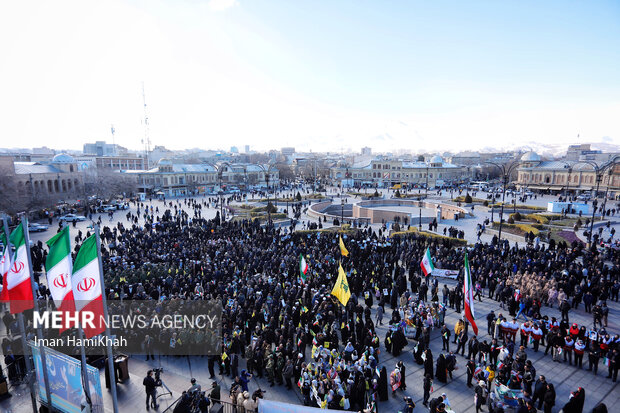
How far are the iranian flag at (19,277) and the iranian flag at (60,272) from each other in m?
1.20

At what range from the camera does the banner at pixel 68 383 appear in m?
7.11

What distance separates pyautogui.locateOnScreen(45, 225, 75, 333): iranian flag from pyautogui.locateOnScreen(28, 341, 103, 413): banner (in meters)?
1.34

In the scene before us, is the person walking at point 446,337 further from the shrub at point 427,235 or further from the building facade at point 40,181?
the building facade at point 40,181

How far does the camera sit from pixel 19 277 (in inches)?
293

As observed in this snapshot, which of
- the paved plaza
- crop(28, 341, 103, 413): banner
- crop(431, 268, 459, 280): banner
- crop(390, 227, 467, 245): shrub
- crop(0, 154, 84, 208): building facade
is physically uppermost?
crop(0, 154, 84, 208): building facade

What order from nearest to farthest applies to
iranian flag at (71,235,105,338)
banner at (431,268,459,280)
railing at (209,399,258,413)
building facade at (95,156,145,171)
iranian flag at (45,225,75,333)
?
iranian flag at (71,235,105,338), iranian flag at (45,225,75,333), railing at (209,399,258,413), banner at (431,268,459,280), building facade at (95,156,145,171)

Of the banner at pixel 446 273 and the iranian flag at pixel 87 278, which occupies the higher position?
the iranian flag at pixel 87 278

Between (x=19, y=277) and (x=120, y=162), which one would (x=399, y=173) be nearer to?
(x=120, y=162)

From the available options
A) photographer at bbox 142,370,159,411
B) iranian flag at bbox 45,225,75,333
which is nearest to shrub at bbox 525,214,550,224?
photographer at bbox 142,370,159,411

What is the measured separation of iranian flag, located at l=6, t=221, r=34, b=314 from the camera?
7.37 m

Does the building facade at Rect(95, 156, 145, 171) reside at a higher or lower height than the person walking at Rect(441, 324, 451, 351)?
higher

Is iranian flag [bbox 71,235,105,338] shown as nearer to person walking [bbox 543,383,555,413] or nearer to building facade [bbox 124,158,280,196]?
person walking [bbox 543,383,555,413]

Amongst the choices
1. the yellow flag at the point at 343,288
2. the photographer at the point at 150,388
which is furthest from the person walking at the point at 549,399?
the photographer at the point at 150,388

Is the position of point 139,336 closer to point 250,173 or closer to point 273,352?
point 273,352
